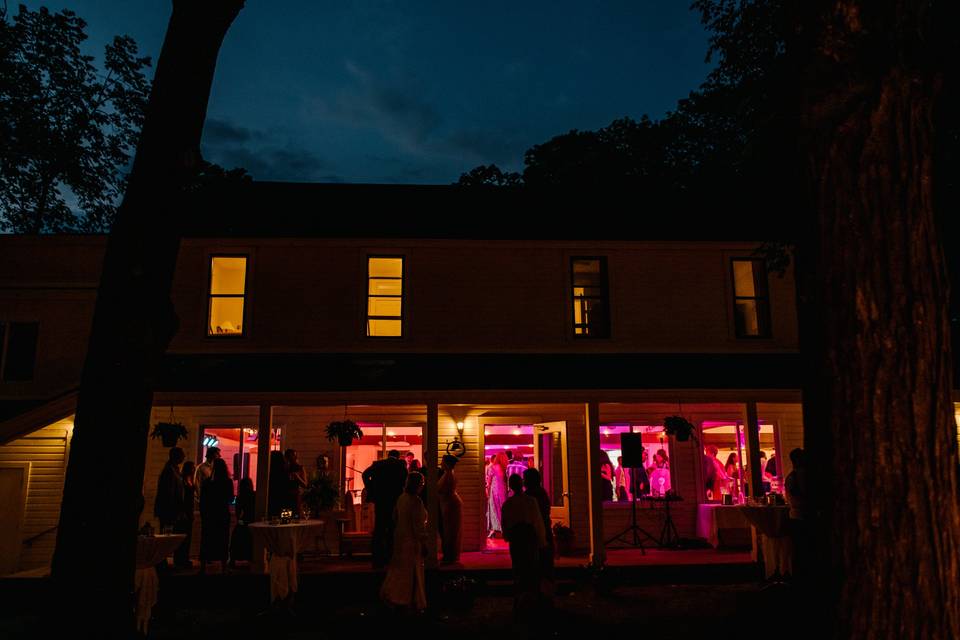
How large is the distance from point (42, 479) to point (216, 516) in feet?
13.3

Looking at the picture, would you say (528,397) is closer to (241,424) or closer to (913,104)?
A: (241,424)

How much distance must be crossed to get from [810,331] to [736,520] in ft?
40.3

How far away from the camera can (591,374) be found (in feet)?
40.2

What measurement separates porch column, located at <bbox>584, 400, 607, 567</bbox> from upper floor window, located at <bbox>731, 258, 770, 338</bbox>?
14.1 feet

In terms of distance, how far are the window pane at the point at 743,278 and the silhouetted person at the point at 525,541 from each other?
7975mm

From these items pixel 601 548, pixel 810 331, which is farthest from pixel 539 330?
pixel 810 331

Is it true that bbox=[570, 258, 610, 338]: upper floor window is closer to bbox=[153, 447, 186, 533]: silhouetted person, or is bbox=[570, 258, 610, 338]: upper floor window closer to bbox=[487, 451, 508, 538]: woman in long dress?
bbox=[487, 451, 508, 538]: woman in long dress

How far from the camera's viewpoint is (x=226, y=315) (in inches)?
550

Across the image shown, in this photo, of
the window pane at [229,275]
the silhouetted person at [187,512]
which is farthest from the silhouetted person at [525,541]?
the window pane at [229,275]

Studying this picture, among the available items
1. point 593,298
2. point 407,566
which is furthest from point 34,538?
point 593,298

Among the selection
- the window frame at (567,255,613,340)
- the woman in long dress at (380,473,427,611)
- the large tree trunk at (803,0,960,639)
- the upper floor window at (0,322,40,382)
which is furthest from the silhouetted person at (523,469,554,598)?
the upper floor window at (0,322,40,382)

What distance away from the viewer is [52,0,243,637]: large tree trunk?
13.8ft

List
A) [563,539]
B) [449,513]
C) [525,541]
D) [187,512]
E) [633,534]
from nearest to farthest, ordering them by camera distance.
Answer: [525,541], [187,512], [449,513], [563,539], [633,534]

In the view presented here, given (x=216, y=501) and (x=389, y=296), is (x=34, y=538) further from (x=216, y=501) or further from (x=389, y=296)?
(x=389, y=296)
